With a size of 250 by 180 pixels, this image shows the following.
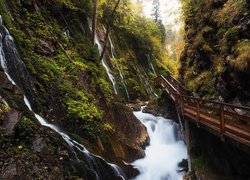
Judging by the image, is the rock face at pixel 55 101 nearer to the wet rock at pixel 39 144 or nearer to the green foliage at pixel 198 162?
the wet rock at pixel 39 144

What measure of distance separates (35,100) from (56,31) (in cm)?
670

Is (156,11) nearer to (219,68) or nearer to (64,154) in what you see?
(219,68)

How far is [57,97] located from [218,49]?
8017 millimetres

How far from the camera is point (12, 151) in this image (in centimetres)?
577

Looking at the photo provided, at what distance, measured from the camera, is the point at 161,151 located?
14.1 metres

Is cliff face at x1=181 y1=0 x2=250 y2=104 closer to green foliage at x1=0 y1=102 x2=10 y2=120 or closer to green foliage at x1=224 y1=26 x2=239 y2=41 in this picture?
→ green foliage at x1=224 y1=26 x2=239 y2=41

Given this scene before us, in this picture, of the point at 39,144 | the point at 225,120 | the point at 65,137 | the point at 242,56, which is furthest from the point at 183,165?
the point at 39,144

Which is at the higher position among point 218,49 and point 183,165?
point 218,49

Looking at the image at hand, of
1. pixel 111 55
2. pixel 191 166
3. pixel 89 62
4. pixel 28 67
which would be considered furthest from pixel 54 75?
pixel 111 55

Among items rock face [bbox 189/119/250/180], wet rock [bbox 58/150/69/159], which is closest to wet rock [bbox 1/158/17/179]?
wet rock [bbox 58/150/69/159]

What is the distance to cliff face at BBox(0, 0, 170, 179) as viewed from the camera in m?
6.42

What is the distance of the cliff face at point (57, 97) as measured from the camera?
6.42 metres

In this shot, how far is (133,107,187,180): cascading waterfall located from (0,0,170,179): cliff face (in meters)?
0.70

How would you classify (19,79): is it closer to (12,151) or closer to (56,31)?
(12,151)
